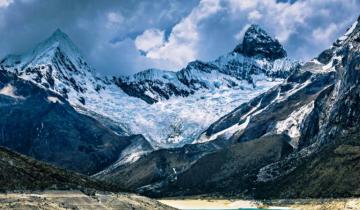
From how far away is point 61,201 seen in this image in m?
170

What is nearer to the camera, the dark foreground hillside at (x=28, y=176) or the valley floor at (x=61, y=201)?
the valley floor at (x=61, y=201)

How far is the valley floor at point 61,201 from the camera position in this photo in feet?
506

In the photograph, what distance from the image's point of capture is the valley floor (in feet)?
506

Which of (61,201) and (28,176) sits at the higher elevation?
(28,176)

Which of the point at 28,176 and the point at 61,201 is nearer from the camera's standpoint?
the point at 61,201

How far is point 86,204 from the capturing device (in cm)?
17725

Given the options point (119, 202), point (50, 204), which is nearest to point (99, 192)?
point (119, 202)

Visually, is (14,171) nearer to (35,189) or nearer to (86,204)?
(35,189)

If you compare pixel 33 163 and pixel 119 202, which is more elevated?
pixel 33 163

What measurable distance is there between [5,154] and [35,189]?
17753 millimetres

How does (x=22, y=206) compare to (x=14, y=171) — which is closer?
(x=22, y=206)

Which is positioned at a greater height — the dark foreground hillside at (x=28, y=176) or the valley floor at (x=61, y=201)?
the dark foreground hillside at (x=28, y=176)

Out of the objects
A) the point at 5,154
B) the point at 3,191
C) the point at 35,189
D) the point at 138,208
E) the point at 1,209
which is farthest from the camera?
the point at 138,208

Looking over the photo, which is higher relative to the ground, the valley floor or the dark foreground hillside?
the dark foreground hillside
